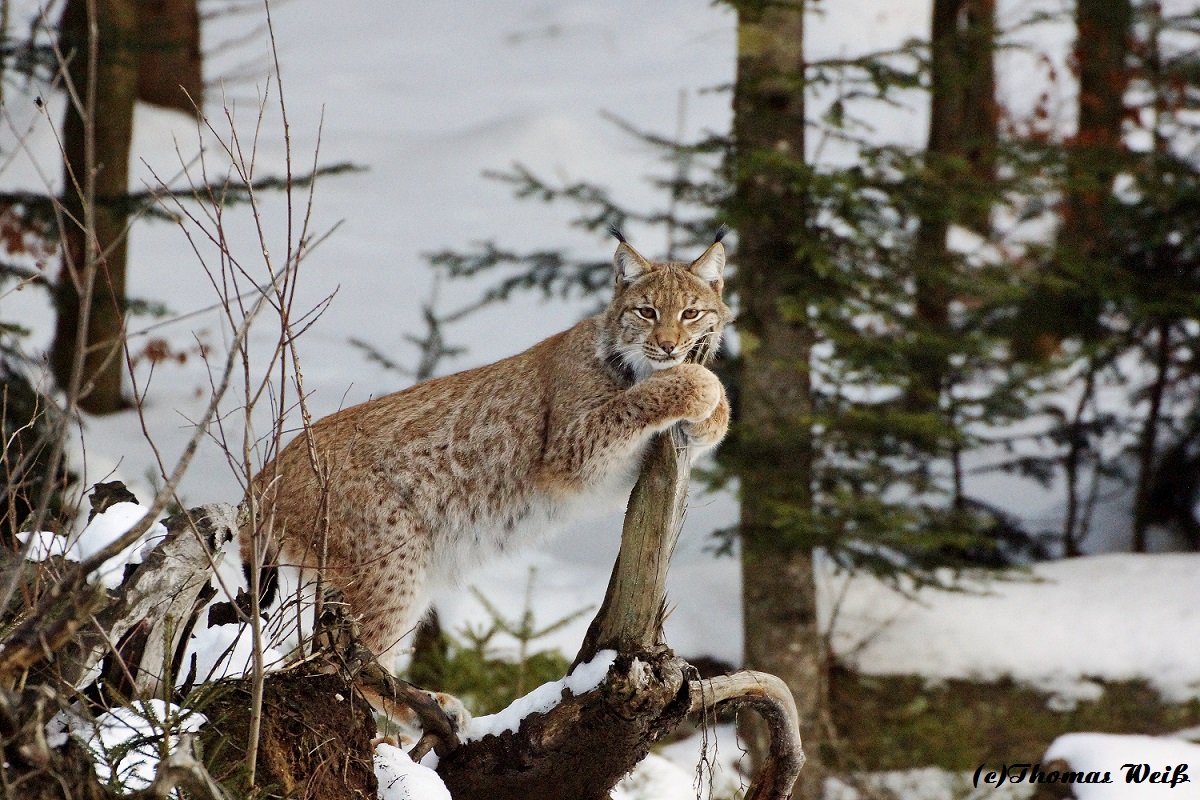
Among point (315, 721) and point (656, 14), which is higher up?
point (656, 14)

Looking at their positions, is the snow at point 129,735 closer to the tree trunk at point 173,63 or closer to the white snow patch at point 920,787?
the white snow patch at point 920,787

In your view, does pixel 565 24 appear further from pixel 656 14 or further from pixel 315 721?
pixel 315 721

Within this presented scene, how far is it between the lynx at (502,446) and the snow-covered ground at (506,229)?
0.63 metres

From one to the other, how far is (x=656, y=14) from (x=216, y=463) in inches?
769

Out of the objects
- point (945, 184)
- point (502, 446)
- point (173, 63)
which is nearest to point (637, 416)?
point (502, 446)

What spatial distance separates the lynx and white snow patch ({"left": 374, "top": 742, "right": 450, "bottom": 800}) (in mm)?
685

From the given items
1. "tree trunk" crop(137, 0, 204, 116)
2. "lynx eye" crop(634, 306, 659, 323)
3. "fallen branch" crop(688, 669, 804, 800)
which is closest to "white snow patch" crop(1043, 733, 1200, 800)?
"fallen branch" crop(688, 669, 804, 800)

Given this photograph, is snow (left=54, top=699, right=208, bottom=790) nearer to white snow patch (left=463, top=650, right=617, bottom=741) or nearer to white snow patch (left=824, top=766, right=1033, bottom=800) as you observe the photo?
white snow patch (left=463, top=650, right=617, bottom=741)

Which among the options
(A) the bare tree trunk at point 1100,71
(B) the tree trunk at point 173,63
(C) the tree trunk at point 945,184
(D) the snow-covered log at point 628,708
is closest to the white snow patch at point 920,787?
(C) the tree trunk at point 945,184

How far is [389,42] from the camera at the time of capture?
→ 27.4 metres

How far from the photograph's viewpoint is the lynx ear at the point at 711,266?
15.6 ft

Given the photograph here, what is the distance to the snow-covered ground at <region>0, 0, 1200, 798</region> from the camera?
9102 mm

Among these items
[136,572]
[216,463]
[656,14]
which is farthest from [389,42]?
[136,572]

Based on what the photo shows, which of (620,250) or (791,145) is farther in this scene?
(791,145)
